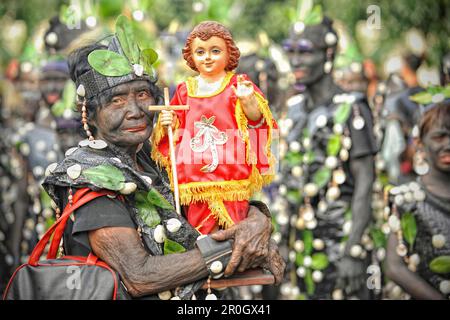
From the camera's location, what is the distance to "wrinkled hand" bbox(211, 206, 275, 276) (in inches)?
180

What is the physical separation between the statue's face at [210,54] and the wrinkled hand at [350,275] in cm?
347

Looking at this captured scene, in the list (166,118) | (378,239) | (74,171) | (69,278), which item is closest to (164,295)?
(69,278)

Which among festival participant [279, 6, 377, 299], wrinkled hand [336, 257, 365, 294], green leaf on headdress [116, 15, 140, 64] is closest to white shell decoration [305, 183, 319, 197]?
festival participant [279, 6, 377, 299]

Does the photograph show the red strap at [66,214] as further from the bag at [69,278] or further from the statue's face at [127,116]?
the statue's face at [127,116]

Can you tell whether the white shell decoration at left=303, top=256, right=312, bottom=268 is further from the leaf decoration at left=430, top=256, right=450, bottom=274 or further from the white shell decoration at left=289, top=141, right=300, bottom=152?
the leaf decoration at left=430, top=256, right=450, bottom=274

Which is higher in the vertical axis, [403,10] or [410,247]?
[403,10]

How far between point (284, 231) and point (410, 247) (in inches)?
70.6

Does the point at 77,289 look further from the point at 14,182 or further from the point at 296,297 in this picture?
the point at 14,182

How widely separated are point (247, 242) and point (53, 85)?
5478mm

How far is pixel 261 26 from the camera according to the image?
23.0 metres

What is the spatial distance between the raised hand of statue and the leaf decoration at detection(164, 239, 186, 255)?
73 cm

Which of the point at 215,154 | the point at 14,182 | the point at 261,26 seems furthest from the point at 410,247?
the point at 261,26

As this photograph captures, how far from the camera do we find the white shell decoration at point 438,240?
6.71 m

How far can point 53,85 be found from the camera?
31.7 feet
